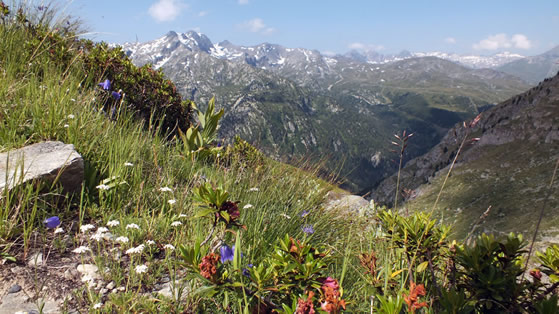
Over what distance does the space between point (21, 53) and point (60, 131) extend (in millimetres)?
3349

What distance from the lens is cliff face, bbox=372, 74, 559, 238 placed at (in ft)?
311

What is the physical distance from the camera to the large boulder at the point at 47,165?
3.32 metres

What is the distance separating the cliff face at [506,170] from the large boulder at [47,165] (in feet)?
298

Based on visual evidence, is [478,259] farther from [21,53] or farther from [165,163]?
[21,53]

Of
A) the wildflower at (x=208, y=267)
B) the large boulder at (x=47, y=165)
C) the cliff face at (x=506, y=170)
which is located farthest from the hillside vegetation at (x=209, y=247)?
the cliff face at (x=506, y=170)

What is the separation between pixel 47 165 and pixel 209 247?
233 centimetres

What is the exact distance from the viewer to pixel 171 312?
2.43 meters

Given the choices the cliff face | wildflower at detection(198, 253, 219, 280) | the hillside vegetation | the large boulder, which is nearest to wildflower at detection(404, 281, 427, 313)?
the hillside vegetation

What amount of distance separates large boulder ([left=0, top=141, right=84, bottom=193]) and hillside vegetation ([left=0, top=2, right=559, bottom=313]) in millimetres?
126

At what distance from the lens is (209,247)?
8.44ft

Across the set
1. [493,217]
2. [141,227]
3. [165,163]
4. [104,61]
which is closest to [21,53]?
[104,61]

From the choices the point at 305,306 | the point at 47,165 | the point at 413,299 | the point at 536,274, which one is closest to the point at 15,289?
the point at 47,165

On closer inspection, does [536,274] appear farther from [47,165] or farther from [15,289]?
[47,165]

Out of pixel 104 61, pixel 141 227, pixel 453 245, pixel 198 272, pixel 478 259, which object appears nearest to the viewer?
pixel 198 272
